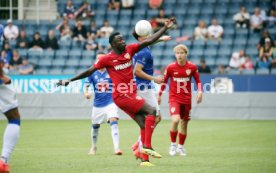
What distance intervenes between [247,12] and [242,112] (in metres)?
6.64

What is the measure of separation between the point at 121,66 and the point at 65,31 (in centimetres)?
2081

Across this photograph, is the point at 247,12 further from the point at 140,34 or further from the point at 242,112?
the point at 140,34

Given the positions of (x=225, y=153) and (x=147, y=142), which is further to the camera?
(x=225, y=153)

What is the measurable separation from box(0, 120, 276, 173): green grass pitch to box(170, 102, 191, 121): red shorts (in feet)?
2.67

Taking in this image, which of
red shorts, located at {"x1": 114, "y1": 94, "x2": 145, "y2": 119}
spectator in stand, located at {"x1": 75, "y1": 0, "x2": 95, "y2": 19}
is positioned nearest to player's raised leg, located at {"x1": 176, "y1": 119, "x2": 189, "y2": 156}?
red shorts, located at {"x1": 114, "y1": 94, "x2": 145, "y2": 119}

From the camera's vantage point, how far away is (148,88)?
1436 centimetres

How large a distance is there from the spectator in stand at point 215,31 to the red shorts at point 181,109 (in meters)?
16.3

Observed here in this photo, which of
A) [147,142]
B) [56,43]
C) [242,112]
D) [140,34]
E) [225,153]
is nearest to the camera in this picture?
[147,142]

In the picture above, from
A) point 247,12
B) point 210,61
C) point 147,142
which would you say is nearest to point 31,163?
point 147,142

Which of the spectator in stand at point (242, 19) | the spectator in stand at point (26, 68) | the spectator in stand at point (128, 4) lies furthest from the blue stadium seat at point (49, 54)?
the spectator in stand at point (242, 19)

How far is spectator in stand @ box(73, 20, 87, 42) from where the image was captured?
32838mm

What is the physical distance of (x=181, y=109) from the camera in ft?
51.2

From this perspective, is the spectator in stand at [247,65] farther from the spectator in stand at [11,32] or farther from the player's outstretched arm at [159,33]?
the player's outstretched arm at [159,33]

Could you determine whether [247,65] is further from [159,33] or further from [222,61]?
[159,33]
